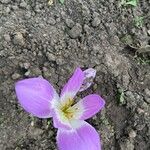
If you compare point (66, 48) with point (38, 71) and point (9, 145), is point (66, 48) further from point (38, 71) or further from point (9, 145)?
point (9, 145)

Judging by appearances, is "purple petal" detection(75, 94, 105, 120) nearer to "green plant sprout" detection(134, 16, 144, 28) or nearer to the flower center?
the flower center

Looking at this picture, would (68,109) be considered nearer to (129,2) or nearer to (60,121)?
(60,121)

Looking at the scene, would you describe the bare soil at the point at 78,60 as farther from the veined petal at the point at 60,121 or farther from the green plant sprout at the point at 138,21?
the veined petal at the point at 60,121

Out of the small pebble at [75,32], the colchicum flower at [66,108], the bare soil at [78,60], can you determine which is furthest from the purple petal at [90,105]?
the small pebble at [75,32]

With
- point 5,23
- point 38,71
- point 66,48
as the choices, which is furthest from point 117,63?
point 5,23

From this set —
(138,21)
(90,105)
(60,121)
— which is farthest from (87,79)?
(138,21)

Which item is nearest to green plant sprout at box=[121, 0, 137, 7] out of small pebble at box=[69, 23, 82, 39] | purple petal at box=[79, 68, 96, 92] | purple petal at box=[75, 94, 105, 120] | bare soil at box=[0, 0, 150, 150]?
bare soil at box=[0, 0, 150, 150]
